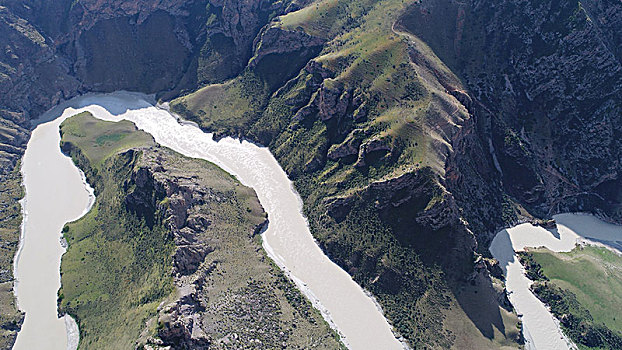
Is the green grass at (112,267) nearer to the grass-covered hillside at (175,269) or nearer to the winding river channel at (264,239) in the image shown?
the grass-covered hillside at (175,269)

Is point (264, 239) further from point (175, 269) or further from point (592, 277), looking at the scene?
point (592, 277)

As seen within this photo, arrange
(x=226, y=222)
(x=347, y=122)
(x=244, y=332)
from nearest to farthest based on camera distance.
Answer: (x=244, y=332), (x=226, y=222), (x=347, y=122)

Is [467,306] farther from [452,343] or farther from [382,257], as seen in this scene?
[382,257]

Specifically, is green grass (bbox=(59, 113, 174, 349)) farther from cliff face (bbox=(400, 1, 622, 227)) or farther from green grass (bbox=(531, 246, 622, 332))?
cliff face (bbox=(400, 1, 622, 227))

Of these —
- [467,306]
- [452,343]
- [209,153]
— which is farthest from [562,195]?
[209,153]

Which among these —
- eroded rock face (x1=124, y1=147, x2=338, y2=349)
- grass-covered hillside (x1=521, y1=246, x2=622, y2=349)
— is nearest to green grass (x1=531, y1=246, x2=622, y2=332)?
grass-covered hillside (x1=521, y1=246, x2=622, y2=349)

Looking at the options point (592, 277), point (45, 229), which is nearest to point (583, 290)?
point (592, 277)

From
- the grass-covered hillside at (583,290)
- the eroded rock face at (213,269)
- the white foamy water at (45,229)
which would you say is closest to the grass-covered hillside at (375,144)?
the grass-covered hillside at (583,290)
